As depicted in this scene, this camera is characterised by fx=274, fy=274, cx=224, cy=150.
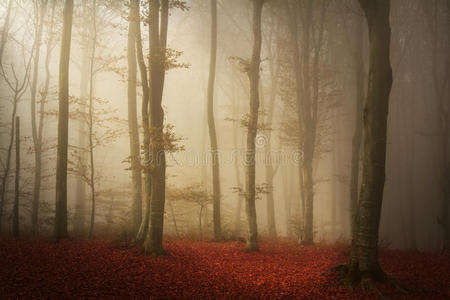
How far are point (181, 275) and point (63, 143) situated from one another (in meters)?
6.84

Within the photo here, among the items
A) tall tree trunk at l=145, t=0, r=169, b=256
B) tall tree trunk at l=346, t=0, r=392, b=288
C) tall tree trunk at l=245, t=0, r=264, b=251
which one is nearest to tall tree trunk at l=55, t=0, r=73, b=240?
tall tree trunk at l=145, t=0, r=169, b=256

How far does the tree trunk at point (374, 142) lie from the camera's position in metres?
6.44

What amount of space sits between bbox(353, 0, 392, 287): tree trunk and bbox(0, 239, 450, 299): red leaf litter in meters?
0.86

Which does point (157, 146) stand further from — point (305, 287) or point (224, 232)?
point (224, 232)

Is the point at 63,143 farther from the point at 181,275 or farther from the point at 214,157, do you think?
the point at 181,275

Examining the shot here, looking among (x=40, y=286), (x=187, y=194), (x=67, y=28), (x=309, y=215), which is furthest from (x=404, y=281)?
(x=67, y=28)

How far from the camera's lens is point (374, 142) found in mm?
6562

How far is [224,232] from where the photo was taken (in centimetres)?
1354

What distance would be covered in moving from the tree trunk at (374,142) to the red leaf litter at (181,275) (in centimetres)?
86

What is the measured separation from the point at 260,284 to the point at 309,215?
24.4 ft

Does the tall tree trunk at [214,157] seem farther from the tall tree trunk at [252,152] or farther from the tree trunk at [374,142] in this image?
the tree trunk at [374,142]

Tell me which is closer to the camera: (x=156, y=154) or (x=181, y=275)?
(x=181, y=275)

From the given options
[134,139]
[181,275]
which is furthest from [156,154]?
[181,275]

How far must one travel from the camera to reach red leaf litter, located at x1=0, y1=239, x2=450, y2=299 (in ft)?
18.3
